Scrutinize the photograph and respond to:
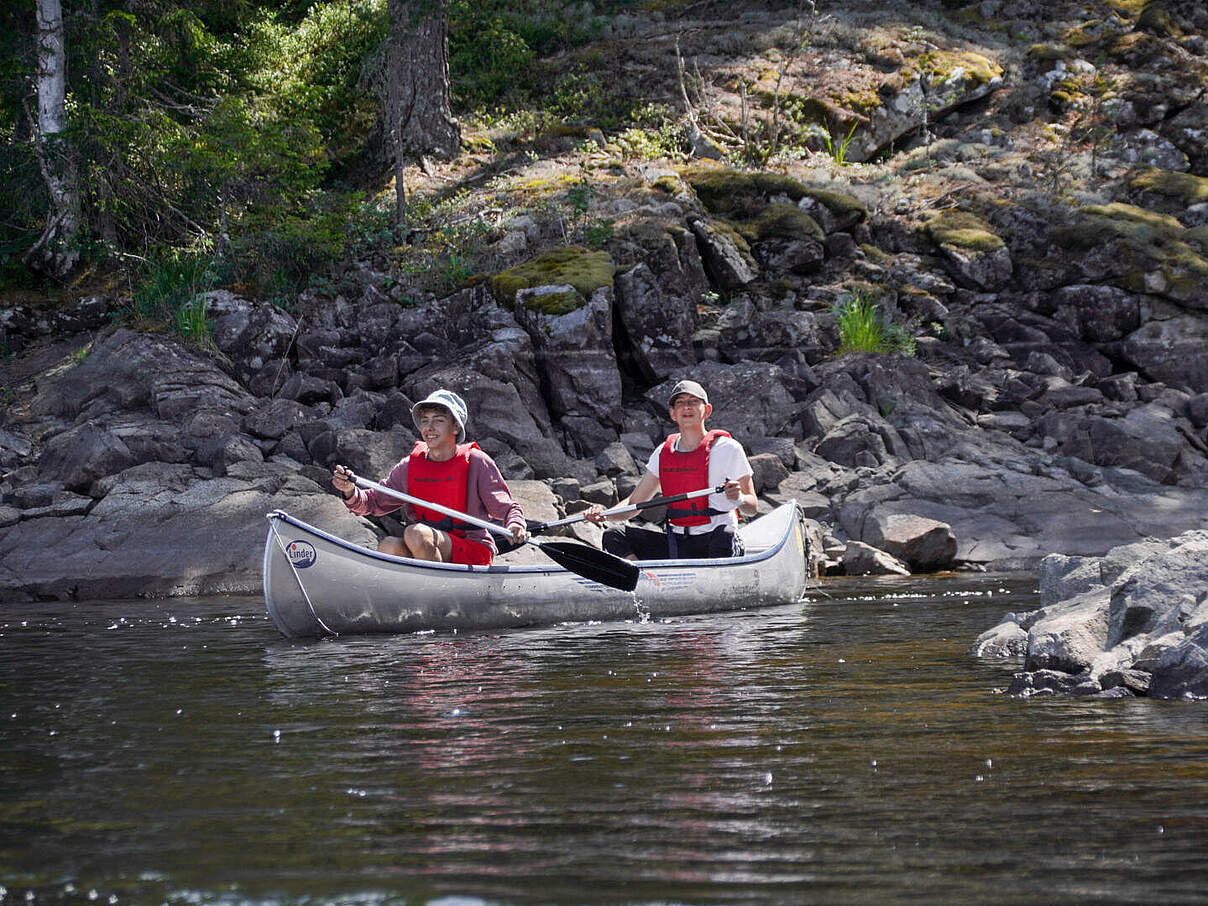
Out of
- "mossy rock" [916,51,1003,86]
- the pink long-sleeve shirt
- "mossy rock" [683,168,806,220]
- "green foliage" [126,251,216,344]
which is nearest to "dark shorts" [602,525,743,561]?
the pink long-sleeve shirt

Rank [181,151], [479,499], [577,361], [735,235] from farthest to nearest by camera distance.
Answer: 1. [735,235]
2. [181,151]
3. [577,361]
4. [479,499]

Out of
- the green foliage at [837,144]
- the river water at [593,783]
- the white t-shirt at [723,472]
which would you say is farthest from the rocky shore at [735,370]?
the river water at [593,783]

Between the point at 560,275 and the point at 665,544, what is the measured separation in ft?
20.0

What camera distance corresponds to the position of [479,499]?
7766mm

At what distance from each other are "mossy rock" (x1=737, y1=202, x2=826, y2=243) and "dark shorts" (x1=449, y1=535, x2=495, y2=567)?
9.38 m

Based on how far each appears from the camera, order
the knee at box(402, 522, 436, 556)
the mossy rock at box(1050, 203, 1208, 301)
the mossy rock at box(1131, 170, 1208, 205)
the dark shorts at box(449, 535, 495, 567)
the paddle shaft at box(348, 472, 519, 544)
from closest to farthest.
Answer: the paddle shaft at box(348, 472, 519, 544) → the knee at box(402, 522, 436, 556) → the dark shorts at box(449, 535, 495, 567) → the mossy rock at box(1050, 203, 1208, 301) → the mossy rock at box(1131, 170, 1208, 205)

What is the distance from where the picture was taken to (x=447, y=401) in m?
7.43

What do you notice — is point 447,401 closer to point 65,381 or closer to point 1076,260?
point 65,381

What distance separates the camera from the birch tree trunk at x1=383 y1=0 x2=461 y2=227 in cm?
1672

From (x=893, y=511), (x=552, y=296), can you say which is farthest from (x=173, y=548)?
(x=893, y=511)

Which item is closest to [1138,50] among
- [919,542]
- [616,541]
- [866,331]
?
[866,331]

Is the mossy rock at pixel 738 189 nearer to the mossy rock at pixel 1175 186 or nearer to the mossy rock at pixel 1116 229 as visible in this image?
the mossy rock at pixel 1116 229

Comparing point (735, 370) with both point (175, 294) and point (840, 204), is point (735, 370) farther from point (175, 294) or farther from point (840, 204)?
point (175, 294)

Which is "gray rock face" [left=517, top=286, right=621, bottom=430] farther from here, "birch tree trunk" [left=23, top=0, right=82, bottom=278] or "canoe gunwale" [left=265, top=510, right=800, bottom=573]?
"birch tree trunk" [left=23, top=0, right=82, bottom=278]
